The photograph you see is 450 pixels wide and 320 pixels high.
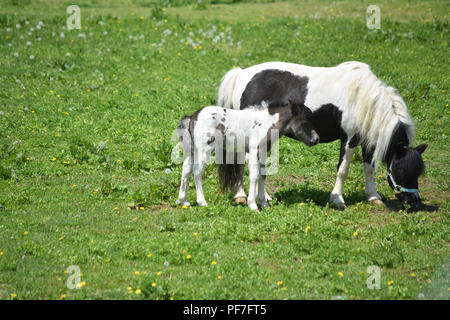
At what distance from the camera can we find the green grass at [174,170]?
22.6 feet

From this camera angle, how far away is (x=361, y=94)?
9.23 meters

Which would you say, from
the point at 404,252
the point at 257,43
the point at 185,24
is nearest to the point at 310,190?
the point at 404,252

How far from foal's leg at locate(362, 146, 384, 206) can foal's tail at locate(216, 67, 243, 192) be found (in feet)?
7.12

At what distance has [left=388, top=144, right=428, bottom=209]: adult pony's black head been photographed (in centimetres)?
890

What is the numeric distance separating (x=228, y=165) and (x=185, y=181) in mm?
849

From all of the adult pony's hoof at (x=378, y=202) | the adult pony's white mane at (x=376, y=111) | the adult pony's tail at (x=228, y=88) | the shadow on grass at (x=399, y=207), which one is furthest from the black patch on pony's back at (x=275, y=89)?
the shadow on grass at (x=399, y=207)

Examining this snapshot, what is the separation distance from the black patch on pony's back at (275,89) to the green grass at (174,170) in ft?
5.64

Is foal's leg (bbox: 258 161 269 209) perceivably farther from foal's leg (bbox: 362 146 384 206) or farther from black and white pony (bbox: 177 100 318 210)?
foal's leg (bbox: 362 146 384 206)

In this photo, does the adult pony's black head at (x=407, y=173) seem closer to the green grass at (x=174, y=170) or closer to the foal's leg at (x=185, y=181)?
the green grass at (x=174, y=170)

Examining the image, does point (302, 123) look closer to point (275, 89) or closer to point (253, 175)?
point (275, 89)

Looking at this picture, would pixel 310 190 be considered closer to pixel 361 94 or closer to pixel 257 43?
pixel 361 94

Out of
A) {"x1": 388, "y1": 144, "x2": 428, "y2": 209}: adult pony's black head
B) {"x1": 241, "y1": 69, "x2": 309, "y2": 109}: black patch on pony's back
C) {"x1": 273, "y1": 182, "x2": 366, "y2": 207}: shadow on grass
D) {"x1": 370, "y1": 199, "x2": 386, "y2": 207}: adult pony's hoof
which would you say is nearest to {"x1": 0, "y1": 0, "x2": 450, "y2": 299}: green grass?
{"x1": 273, "y1": 182, "x2": 366, "y2": 207}: shadow on grass

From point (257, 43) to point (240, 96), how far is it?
8.47 meters

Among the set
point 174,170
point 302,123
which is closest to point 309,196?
point 302,123
